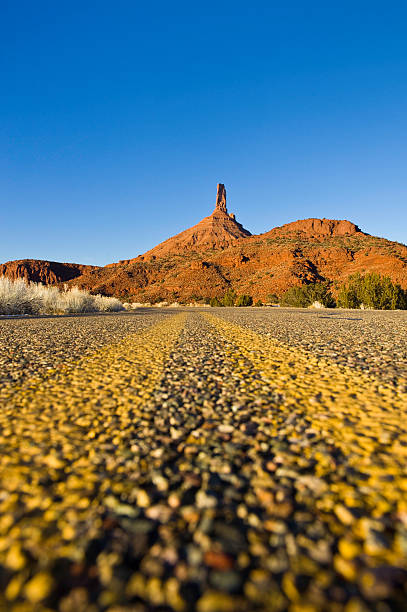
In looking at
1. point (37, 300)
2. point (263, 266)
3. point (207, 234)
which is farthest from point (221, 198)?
point (37, 300)

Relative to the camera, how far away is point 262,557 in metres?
1.12

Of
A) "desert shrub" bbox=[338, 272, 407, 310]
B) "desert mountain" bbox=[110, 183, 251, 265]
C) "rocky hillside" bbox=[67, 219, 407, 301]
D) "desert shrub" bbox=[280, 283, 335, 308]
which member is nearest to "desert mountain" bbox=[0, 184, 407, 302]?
"rocky hillside" bbox=[67, 219, 407, 301]

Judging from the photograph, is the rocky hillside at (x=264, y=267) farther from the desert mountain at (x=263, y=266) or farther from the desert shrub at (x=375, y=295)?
the desert shrub at (x=375, y=295)

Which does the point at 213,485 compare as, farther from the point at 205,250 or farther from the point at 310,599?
the point at 205,250

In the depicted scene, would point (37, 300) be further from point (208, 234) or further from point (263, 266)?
point (208, 234)

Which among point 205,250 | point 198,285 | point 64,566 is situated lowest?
point 64,566

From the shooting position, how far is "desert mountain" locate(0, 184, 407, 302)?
60938 mm

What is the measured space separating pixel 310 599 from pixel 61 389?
111 inches

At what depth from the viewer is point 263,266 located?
72375 mm

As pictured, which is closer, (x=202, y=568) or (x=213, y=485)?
(x=202, y=568)

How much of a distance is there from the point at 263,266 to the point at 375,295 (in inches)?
1754

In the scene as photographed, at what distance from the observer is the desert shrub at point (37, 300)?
17.2m

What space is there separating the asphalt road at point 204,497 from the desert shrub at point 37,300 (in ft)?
54.2

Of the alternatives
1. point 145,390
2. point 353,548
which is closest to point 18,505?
point 353,548
